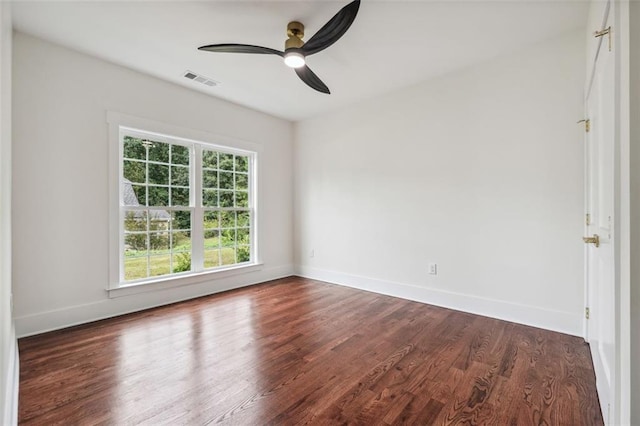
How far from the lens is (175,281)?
11.8ft

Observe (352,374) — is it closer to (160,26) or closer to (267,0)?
(267,0)

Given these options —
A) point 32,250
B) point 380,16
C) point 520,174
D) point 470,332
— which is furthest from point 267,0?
point 470,332

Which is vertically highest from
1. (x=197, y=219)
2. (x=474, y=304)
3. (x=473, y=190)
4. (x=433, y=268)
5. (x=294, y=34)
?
(x=294, y=34)

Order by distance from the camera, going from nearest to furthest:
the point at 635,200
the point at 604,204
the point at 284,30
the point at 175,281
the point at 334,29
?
the point at 635,200 → the point at 604,204 → the point at 334,29 → the point at 284,30 → the point at 175,281

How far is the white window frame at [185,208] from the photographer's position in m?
3.12

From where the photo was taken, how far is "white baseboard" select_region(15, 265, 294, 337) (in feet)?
8.69

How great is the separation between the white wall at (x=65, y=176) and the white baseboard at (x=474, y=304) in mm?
2460

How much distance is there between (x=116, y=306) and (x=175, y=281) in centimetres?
64

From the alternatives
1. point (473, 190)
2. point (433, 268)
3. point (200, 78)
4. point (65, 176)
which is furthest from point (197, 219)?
point (473, 190)

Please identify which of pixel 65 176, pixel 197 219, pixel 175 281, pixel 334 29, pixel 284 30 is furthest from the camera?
pixel 197 219

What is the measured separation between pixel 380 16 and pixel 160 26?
6.02ft

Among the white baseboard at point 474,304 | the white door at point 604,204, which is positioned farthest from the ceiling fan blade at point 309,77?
the white baseboard at point 474,304

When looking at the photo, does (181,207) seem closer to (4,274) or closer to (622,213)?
(4,274)

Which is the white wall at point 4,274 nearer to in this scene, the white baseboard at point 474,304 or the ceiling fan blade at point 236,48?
the ceiling fan blade at point 236,48
